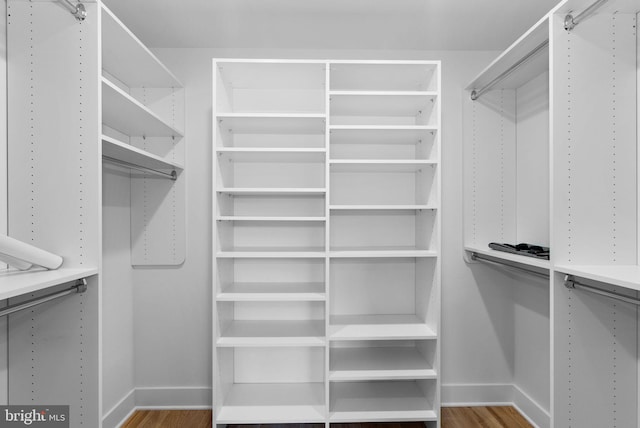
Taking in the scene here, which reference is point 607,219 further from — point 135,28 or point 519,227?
point 135,28

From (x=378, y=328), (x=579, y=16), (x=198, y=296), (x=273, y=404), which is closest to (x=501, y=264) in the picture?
(x=378, y=328)

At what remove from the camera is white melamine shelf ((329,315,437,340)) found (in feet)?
7.02

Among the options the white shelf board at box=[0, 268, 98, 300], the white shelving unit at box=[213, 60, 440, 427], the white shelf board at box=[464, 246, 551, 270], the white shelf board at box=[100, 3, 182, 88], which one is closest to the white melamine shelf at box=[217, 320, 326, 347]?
the white shelving unit at box=[213, 60, 440, 427]

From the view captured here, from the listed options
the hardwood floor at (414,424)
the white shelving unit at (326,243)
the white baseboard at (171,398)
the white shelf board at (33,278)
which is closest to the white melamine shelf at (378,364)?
the white shelving unit at (326,243)

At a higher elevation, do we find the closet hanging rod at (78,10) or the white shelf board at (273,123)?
the closet hanging rod at (78,10)

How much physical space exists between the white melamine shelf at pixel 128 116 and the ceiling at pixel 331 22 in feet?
1.87

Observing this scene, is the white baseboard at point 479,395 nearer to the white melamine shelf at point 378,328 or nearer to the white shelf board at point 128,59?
the white melamine shelf at point 378,328

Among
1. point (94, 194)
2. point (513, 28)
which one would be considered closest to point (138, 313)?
point (94, 194)

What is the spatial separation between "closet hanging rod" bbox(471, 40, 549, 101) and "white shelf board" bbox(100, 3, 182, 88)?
1915 millimetres

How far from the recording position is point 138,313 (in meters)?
2.56

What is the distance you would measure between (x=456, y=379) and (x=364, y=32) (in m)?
2.35

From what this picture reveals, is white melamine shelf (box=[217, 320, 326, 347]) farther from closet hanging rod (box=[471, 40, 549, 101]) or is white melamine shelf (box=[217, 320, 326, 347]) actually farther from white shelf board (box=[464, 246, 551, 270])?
closet hanging rod (box=[471, 40, 549, 101])

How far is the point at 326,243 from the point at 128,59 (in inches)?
57.9

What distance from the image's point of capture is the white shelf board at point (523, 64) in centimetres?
171
